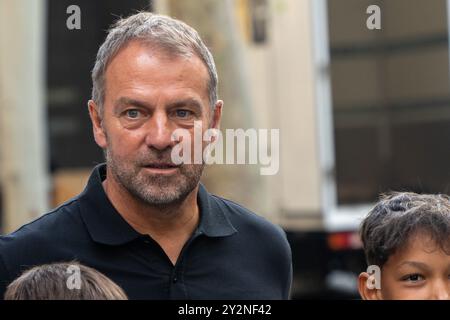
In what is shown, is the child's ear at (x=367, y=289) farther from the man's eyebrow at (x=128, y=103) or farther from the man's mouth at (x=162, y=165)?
the man's eyebrow at (x=128, y=103)

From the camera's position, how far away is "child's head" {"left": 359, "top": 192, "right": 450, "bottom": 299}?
2807 millimetres

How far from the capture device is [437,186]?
8.73 meters

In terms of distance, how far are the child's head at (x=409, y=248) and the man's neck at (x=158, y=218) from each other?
1.83 feet

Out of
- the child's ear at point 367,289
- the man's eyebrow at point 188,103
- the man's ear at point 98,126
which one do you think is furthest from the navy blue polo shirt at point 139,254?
the man's eyebrow at point 188,103

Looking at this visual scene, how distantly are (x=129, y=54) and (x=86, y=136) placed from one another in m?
7.02

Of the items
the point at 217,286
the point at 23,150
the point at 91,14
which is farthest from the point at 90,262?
the point at 91,14

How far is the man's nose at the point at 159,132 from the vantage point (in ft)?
8.50

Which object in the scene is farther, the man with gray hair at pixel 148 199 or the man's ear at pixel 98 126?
the man's ear at pixel 98 126

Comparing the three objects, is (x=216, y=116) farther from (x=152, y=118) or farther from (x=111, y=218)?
(x=111, y=218)

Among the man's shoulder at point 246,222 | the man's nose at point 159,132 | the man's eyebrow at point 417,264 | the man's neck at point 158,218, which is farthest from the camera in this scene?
the man's shoulder at point 246,222

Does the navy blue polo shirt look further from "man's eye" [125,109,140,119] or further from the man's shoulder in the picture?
"man's eye" [125,109,140,119]

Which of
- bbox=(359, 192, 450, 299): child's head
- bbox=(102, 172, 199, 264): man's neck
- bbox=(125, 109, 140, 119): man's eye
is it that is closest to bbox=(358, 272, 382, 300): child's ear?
bbox=(359, 192, 450, 299): child's head

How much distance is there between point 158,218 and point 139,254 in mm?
116
